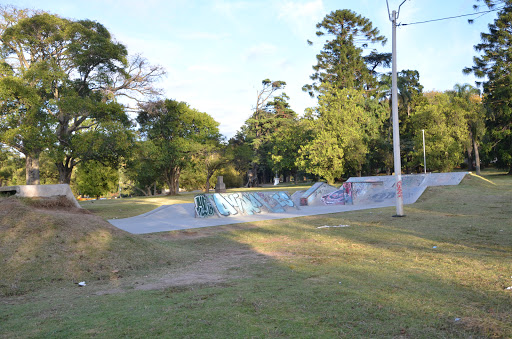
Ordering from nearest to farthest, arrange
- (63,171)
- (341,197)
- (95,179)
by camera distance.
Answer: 1. (63,171)
2. (341,197)
3. (95,179)

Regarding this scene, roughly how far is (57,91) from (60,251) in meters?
19.1

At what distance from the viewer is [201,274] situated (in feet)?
24.0

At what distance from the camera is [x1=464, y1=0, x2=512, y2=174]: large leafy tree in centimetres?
3962

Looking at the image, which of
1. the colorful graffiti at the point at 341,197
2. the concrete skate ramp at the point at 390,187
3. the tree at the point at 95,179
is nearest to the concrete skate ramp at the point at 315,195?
the colorful graffiti at the point at 341,197

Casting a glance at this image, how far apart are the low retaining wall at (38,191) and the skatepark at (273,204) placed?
2717 mm

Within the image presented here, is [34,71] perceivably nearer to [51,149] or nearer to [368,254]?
[51,149]

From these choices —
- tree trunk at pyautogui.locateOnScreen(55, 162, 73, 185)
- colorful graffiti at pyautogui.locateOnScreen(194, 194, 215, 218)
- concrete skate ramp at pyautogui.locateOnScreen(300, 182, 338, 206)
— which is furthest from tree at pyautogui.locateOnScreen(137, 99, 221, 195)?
colorful graffiti at pyautogui.locateOnScreen(194, 194, 215, 218)

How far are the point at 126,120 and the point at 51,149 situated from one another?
18.4 ft

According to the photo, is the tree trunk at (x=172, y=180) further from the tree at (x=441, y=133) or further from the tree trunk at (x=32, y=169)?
the tree at (x=441, y=133)

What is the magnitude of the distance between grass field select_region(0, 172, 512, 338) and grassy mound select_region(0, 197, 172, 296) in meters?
0.03

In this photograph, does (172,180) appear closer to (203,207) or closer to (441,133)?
(203,207)

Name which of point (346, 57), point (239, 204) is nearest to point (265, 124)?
point (346, 57)

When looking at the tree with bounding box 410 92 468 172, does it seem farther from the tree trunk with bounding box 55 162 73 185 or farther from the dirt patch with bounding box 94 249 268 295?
the dirt patch with bounding box 94 249 268 295

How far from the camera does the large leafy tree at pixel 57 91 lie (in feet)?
67.7
